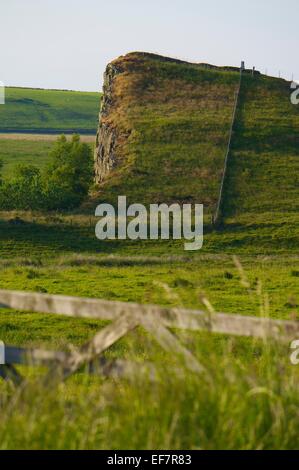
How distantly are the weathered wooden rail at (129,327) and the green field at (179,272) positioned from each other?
0.48ft

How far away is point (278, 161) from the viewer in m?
80.8

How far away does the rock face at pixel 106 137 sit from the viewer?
86.6 metres

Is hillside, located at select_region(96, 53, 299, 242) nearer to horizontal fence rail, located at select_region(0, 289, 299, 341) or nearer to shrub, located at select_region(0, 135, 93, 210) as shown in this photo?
shrub, located at select_region(0, 135, 93, 210)

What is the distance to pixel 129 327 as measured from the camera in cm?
896

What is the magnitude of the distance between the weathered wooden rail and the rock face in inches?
2865

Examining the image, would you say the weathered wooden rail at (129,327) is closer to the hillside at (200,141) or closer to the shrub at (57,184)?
the hillside at (200,141)

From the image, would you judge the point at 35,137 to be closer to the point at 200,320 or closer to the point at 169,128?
the point at 169,128

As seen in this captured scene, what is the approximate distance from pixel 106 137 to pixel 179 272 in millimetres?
48134

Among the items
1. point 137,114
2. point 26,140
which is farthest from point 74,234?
point 26,140

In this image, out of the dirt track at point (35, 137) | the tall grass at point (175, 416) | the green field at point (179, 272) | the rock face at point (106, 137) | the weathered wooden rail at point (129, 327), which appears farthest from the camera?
the dirt track at point (35, 137)

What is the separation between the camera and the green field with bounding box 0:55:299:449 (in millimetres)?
7898

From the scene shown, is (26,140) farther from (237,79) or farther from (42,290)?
(42,290)

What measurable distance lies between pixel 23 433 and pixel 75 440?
1.38 ft

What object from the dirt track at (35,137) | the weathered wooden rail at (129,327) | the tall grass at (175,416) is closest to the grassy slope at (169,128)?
the weathered wooden rail at (129,327)
